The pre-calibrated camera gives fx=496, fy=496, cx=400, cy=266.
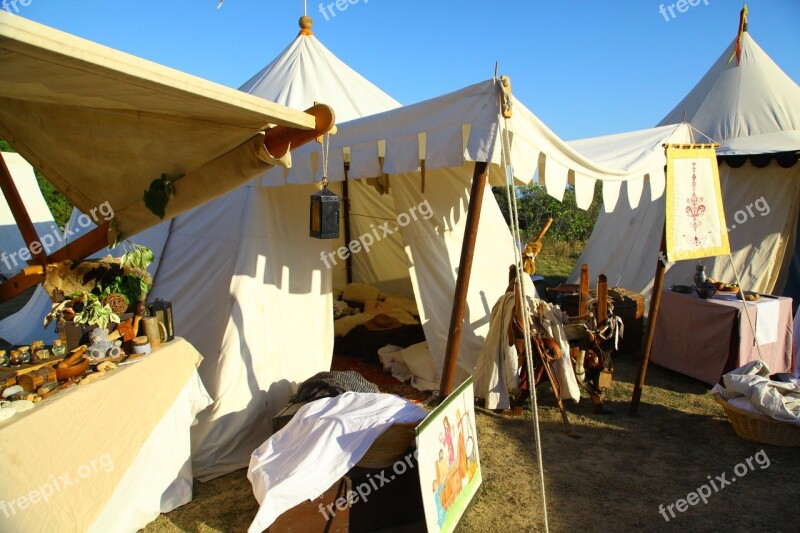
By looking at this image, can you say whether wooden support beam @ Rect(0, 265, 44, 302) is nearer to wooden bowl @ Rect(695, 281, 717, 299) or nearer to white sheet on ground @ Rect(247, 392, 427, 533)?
white sheet on ground @ Rect(247, 392, 427, 533)

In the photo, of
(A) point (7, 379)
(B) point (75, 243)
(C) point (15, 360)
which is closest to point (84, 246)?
(B) point (75, 243)

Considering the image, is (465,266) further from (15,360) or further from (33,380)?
(15,360)

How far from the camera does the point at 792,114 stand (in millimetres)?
6738

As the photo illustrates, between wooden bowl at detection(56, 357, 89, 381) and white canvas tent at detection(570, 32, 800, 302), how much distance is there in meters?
4.19

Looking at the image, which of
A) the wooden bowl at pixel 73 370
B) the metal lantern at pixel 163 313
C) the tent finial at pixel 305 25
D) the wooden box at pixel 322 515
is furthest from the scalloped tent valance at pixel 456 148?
the tent finial at pixel 305 25

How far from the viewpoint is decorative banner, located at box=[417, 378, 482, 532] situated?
207 centimetres

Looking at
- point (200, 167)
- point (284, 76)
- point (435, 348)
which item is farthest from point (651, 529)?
point (284, 76)

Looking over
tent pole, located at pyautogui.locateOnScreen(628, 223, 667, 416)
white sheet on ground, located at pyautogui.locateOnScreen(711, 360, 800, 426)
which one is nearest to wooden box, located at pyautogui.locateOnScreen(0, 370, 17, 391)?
tent pole, located at pyautogui.locateOnScreen(628, 223, 667, 416)

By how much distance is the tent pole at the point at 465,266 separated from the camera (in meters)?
3.05

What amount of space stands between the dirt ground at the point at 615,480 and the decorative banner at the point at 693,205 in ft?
4.17

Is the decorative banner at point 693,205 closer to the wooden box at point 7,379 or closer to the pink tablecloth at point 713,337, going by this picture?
the pink tablecloth at point 713,337

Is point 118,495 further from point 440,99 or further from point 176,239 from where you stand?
point 440,99

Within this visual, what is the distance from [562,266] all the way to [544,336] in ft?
24.5

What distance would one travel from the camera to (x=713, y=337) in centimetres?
422
